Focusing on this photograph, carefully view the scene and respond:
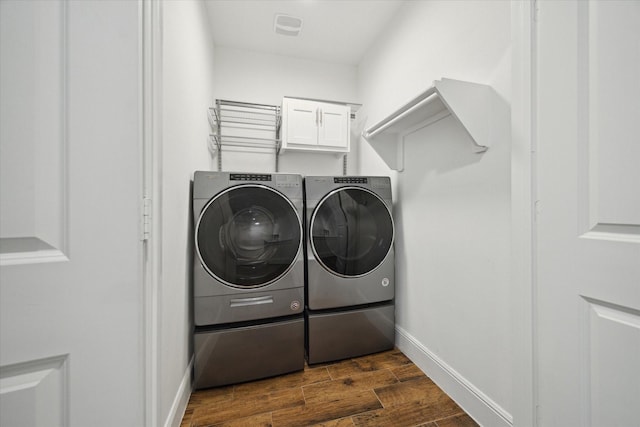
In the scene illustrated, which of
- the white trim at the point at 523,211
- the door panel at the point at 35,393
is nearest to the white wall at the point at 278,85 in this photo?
the white trim at the point at 523,211

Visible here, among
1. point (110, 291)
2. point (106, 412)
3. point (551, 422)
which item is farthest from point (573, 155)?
point (106, 412)

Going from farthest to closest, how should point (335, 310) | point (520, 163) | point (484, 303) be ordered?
1. point (335, 310)
2. point (484, 303)
3. point (520, 163)

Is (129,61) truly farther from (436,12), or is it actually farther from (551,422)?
(436,12)

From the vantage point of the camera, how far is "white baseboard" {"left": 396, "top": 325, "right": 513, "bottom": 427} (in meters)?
1.14

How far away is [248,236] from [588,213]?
1486 mm

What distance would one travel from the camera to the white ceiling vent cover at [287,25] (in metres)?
2.04

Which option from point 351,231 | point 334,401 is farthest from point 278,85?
point 334,401

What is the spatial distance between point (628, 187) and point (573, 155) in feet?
0.51

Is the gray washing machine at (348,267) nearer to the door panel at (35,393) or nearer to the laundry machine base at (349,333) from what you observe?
the laundry machine base at (349,333)

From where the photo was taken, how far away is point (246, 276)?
1534 mm

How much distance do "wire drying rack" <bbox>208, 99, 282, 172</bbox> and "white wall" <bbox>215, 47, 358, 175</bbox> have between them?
82mm

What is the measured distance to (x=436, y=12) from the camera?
1.55 meters

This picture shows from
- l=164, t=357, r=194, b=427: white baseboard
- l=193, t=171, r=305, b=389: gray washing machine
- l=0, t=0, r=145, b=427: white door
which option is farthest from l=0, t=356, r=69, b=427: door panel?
l=193, t=171, r=305, b=389: gray washing machine

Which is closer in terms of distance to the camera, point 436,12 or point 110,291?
point 110,291
